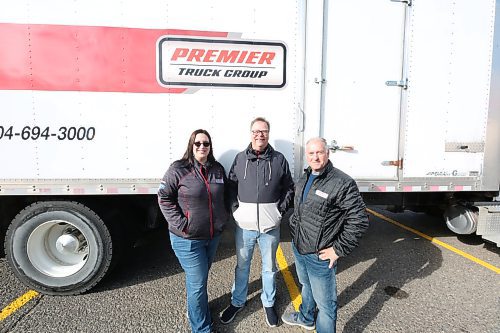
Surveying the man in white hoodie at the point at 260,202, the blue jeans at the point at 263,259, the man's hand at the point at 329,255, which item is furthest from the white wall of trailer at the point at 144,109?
the man's hand at the point at 329,255

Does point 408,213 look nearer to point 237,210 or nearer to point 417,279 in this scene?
point 417,279

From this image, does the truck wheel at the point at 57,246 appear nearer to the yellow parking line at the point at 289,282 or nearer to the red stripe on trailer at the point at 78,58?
the red stripe on trailer at the point at 78,58

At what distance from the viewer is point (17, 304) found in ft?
9.49

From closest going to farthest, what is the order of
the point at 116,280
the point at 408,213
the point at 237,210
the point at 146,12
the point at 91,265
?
1. the point at 237,210
2. the point at 146,12
3. the point at 91,265
4. the point at 116,280
5. the point at 408,213

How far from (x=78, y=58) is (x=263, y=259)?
8.45ft

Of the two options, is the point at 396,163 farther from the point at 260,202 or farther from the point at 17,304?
the point at 17,304

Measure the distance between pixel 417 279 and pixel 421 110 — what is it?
1.97 metres

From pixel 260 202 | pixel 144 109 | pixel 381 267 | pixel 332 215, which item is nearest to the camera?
pixel 332 215

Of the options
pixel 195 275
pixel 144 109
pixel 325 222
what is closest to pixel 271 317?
pixel 195 275

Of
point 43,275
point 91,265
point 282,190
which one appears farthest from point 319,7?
point 43,275

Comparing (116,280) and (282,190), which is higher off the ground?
(282,190)

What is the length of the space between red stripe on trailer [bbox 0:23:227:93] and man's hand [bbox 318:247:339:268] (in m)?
2.19

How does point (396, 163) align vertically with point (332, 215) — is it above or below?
above

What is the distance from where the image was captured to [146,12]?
111 inches
